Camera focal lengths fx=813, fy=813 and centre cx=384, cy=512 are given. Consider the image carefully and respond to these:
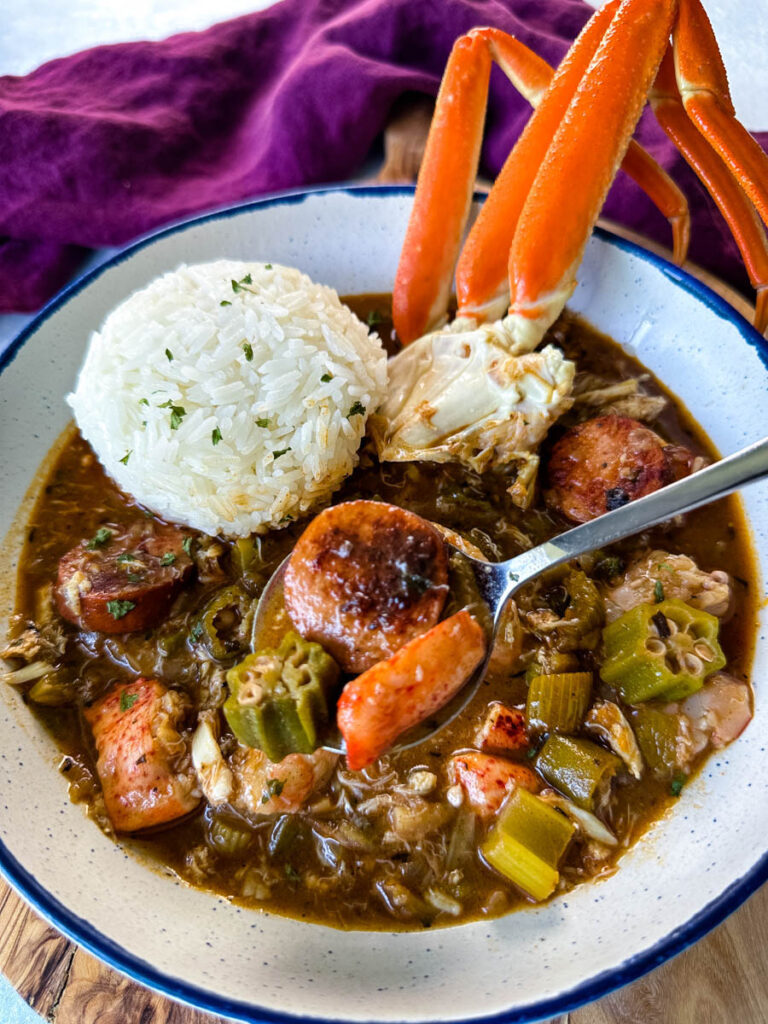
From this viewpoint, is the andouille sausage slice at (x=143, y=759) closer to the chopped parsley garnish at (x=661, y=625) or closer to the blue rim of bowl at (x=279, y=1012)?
the blue rim of bowl at (x=279, y=1012)

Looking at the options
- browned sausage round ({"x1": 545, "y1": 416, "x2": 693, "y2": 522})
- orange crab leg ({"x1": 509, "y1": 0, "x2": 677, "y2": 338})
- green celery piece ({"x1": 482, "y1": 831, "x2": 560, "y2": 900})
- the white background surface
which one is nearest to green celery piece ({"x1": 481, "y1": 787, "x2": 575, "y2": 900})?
green celery piece ({"x1": 482, "y1": 831, "x2": 560, "y2": 900})

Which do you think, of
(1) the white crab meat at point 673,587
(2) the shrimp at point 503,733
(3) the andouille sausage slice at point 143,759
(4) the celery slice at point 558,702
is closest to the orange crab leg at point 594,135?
(1) the white crab meat at point 673,587

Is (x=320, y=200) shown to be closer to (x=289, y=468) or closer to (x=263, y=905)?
(x=289, y=468)

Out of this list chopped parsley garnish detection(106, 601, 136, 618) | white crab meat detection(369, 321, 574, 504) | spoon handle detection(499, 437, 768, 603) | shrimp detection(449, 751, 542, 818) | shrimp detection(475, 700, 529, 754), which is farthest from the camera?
white crab meat detection(369, 321, 574, 504)

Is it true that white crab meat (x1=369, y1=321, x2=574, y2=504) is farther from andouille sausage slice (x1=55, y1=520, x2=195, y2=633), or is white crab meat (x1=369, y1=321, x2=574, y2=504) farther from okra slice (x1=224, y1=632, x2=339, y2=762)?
okra slice (x1=224, y1=632, x2=339, y2=762)

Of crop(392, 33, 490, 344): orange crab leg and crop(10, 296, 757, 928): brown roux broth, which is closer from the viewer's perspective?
crop(10, 296, 757, 928): brown roux broth

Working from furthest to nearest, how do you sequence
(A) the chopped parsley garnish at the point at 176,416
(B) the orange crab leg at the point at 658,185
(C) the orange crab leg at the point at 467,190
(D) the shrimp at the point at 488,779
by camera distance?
(B) the orange crab leg at the point at 658,185, (C) the orange crab leg at the point at 467,190, (A) the chopped parsley garnish at the point at 176,416, (D) the shrimp at the point at 488,779
